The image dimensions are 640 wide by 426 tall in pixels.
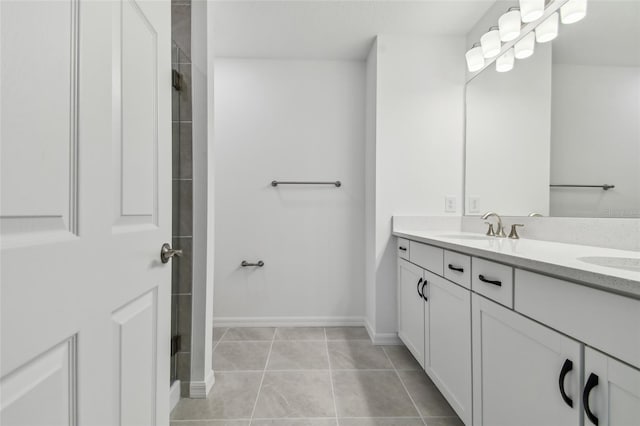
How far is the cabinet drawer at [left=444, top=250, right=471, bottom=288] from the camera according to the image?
3.67 ft

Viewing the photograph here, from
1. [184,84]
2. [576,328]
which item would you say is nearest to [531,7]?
[576,328]

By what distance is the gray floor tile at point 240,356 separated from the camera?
173cm

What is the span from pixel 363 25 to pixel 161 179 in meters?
1.88

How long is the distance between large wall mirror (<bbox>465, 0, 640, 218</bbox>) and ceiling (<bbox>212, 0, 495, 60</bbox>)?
1.62 feet

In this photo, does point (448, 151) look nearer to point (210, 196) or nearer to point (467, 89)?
point (467, 89)

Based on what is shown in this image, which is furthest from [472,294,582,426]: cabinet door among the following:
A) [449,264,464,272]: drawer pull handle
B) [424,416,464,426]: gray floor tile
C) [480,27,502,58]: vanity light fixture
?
[480,27,502,58]: vanity light fixture

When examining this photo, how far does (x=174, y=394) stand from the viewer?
1381 mm

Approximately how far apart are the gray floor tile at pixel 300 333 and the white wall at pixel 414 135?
483 millimetres

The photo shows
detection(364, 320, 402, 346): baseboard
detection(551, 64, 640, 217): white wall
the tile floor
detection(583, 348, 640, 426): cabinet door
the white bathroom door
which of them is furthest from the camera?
detection(364, 320, 402, 346): baseboard

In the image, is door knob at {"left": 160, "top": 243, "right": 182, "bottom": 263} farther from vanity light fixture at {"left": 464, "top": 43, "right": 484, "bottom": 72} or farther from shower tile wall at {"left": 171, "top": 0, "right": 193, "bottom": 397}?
vanity light fixture at {"left": 464, "top": 43, "right": 484, "bottom": 72}

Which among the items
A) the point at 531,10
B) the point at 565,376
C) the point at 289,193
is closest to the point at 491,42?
the point at 531,10

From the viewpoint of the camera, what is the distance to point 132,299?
0.66 meters

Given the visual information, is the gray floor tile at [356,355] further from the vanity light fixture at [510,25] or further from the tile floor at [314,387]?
the vanity light fixture at [510,25]

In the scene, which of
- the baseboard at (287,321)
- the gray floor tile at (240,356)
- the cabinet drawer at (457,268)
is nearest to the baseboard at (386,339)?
the baseboard at (287,321)
